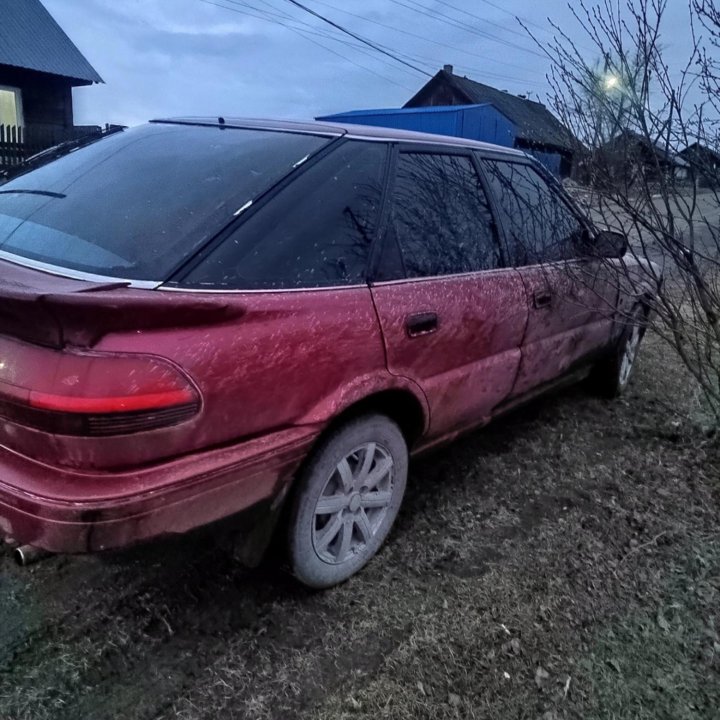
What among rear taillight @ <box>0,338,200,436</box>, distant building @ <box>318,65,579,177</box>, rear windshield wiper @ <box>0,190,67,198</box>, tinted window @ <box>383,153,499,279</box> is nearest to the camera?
rear taillight @ <box>0,338,200,436</box>

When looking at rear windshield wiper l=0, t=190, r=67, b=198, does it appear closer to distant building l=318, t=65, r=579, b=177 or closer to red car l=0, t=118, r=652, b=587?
red car l=0, t=118, r=652, b=587

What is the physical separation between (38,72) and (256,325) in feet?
54.1

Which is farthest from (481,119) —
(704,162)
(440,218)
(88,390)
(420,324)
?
(88,390)

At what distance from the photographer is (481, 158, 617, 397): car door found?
317cm

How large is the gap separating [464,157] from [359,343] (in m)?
1.31

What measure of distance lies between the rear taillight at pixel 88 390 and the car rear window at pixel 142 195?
0.36 m

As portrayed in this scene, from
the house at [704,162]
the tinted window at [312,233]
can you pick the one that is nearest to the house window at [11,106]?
the tinted window at [312,233]

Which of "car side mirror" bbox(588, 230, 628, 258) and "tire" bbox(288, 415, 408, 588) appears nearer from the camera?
"tire" bbox(288, 415, 408, 588)

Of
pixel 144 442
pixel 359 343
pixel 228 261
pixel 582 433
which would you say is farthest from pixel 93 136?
pixel 582 433

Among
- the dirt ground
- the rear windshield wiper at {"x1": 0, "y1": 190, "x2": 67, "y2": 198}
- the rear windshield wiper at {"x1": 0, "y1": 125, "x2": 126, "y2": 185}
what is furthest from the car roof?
the dirt ground

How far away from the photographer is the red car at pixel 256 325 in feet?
5.37

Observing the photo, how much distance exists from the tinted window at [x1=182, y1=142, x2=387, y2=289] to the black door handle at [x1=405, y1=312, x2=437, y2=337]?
0.85 ft

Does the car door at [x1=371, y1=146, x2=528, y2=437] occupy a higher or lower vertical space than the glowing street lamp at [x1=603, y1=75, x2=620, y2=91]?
lower

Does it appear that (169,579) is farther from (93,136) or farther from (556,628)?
(93,136)
